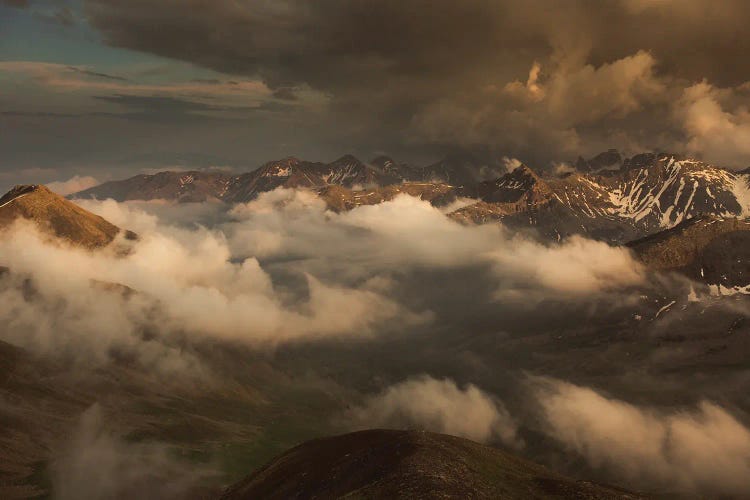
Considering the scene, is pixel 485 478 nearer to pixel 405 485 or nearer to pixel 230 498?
pixel 405 485

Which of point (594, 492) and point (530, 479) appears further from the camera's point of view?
point (530, 479)

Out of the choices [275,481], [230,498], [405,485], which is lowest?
[230,498]

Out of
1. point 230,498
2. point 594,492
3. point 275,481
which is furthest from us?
point 230,498

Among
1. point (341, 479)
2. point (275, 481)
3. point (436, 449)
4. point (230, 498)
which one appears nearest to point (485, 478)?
point (436, 449)

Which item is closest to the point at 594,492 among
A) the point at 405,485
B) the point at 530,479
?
the point at 530,479

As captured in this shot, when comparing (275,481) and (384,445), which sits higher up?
(384,445)

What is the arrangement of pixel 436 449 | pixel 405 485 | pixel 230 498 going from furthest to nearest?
1. pixel 230 498
2. pixel 436 449
3. pixel 405 485
